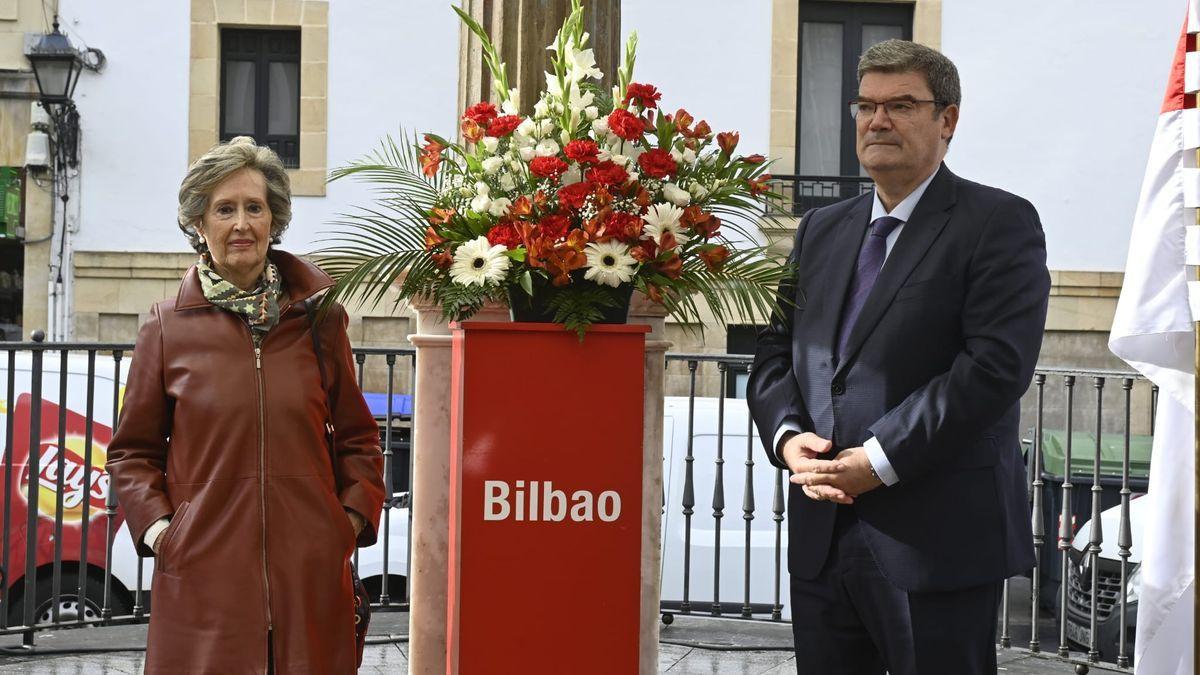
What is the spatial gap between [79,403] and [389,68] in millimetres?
10948

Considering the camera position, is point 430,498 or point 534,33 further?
point 430,498

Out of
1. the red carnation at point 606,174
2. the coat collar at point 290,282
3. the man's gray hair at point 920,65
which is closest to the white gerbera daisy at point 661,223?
the red carnation at point 606,174

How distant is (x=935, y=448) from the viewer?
3.10 meters

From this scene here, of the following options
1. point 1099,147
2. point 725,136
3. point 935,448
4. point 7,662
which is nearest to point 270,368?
point 725,136

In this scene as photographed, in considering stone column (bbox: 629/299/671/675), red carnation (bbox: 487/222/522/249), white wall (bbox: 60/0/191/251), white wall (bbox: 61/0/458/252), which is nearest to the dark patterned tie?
red carnation (bbox: 487/222/522/249)

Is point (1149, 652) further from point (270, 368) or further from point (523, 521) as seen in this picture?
point (270, 368)

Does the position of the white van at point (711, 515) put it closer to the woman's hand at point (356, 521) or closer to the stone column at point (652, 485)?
the stone column at point (652, 485)

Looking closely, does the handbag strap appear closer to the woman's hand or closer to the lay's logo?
the woman's hand

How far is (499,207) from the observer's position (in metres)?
3.49

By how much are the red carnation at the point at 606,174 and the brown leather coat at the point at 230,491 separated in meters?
0.73

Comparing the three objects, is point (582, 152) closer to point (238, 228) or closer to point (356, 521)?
point (238, 228)

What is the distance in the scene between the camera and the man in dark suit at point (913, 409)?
3.13 m

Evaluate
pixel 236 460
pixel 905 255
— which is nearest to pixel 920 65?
pixel 905 255

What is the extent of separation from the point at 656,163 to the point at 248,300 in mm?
1002
